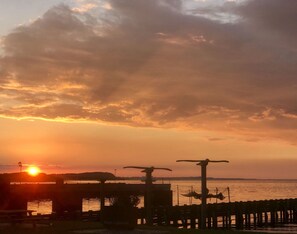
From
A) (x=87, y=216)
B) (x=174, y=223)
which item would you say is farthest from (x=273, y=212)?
(x=87, y=216)

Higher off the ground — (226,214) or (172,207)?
(172,207)

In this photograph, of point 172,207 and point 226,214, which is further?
point 226,214

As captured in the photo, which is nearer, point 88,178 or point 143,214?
point 88,178

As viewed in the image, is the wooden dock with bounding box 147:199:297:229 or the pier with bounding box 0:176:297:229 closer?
the wooden dock with bounding box 147:199:297:229

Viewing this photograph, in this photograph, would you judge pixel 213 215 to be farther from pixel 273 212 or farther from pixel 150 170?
pixel 150 170

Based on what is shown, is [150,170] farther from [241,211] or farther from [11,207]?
[241,211]

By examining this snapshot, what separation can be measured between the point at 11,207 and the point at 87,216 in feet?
17.8

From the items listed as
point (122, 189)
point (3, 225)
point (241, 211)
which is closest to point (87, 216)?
point (3, 225)

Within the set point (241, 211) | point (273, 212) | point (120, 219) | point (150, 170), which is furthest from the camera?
point (273, 212)

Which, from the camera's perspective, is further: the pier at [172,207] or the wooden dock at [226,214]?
the pier at [172,207]

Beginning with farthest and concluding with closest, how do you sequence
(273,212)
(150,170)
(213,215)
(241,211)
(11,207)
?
(273,212)
(241,211)
(213,215)
(11,207)
(150,170)

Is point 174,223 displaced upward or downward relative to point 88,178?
downward

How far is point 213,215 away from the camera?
5581 centimetres

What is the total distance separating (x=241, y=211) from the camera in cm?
5947
